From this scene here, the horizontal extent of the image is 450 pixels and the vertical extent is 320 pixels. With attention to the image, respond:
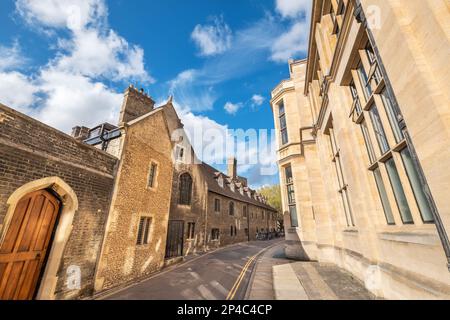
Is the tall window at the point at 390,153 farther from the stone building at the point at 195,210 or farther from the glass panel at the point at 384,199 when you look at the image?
the stone building at the point at 195,210

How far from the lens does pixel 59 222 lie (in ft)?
20.3

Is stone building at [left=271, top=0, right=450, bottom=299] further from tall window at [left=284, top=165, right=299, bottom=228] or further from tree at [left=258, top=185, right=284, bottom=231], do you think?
tree at [left=258, top=185, right=284, bottom=231]

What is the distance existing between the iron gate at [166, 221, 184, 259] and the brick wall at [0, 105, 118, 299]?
6.57 m

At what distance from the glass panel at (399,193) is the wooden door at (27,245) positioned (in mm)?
9854

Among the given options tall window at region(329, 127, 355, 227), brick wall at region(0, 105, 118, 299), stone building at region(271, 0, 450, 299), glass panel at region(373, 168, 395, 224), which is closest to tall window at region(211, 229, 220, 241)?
stone building at region(271, 0, 450, 299)

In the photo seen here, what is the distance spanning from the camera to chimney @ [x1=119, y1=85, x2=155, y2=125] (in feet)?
36.0

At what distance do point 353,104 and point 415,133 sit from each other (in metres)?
3.72

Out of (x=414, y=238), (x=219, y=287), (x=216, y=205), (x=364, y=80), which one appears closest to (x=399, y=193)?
(x=414, y=238)

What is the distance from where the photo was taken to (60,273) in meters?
5.96

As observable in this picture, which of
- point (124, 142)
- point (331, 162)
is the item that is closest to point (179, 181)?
point (124, 142)

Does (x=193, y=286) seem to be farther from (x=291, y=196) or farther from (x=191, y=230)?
(x=191, y=230)

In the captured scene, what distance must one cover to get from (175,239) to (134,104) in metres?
10.1

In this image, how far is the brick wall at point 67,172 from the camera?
16.7ft
